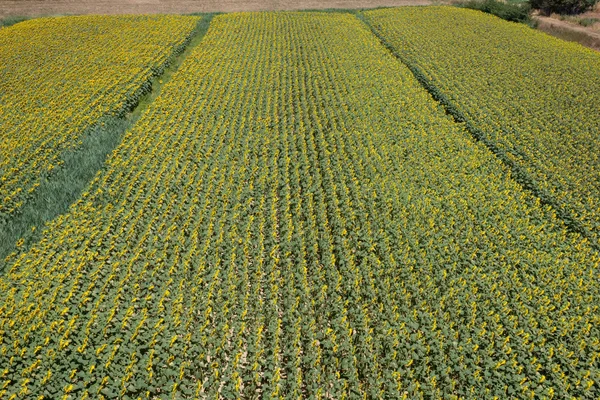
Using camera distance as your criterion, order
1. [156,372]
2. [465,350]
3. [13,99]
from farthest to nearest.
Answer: [13,99] < [465,350] < [156,372]

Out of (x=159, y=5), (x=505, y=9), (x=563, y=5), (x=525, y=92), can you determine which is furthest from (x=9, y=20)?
(x=563, y=5)

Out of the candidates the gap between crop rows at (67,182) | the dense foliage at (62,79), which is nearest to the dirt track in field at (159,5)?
the dense foliage at (62,79)

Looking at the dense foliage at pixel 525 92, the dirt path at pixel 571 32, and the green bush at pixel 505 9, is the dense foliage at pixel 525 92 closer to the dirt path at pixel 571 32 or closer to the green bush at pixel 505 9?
the green bush at pixel 505 9

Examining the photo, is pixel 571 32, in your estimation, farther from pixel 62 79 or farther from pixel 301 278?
pixel 62 79

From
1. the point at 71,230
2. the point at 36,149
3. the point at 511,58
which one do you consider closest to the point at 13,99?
the point at 36,149

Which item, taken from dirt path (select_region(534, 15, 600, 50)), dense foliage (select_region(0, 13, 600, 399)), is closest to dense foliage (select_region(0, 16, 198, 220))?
dense foliage (select_region(0, 13, 600, 399))

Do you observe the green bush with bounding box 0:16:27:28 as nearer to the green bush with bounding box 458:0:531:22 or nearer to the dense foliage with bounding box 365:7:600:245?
the dense foliage with bounding box 365:7:600:245

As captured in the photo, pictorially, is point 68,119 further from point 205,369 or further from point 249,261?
point 205,369
